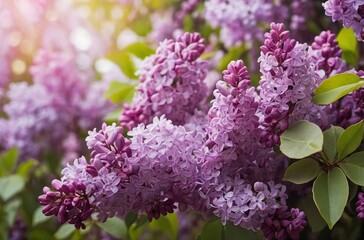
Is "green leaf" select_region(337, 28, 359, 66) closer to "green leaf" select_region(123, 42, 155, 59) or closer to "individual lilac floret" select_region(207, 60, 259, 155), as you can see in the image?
"individual lilac floret" select_region(207, 60, 259, 155)

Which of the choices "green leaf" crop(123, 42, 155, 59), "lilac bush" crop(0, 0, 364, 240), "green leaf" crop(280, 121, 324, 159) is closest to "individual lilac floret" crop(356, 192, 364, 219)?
"lilac bush" crop(0, 0, 364, 240)

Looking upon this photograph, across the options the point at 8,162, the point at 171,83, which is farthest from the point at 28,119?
the point at 171,83

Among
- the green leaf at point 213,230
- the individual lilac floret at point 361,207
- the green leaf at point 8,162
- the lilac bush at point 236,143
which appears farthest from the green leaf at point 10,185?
the individual lilac floret at point 361,207

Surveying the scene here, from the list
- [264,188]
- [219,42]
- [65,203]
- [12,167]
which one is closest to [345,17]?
[264,188]

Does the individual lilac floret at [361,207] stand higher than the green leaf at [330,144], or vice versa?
the green leaf at [330,144]

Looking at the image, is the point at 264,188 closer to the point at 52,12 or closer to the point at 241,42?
the point at 241,42

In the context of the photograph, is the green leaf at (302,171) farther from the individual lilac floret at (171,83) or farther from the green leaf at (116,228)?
the green leaf at (116,228)
